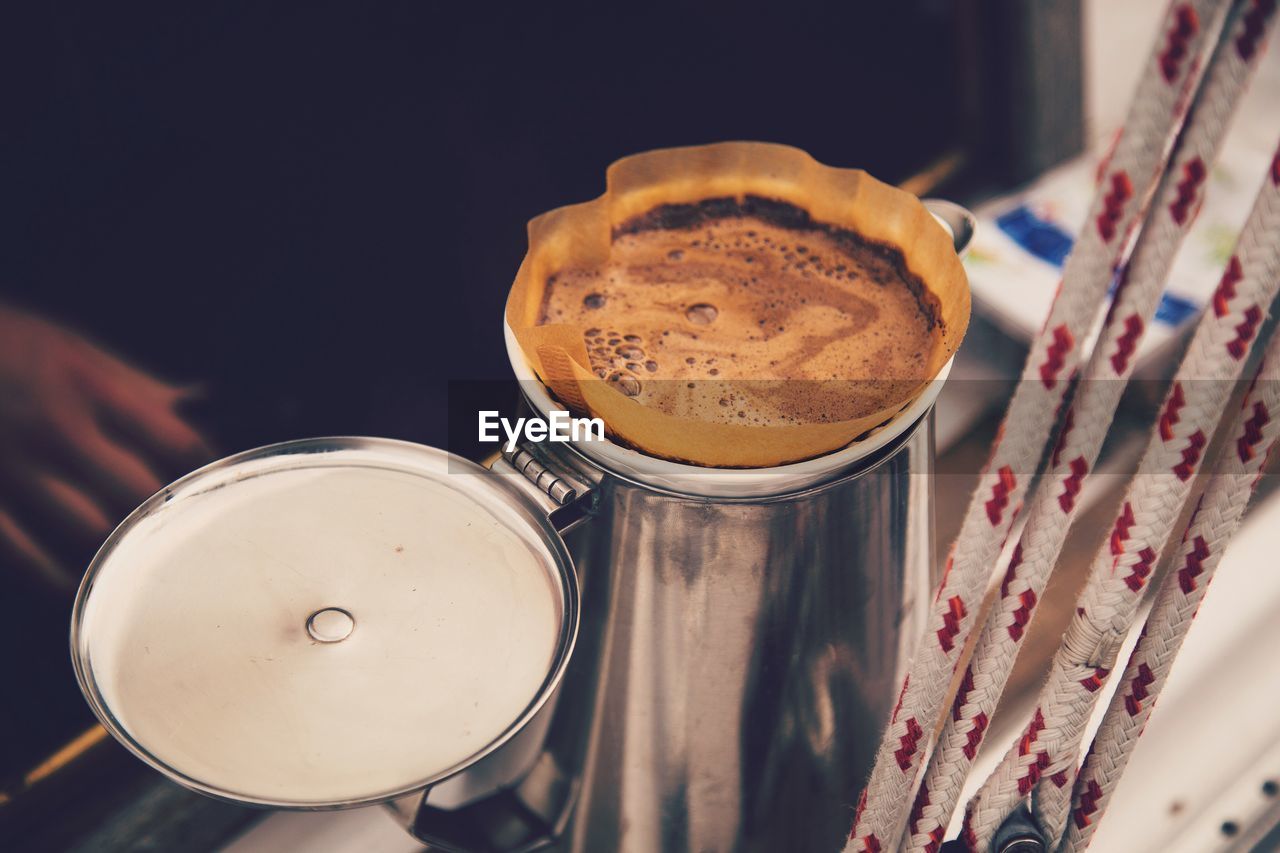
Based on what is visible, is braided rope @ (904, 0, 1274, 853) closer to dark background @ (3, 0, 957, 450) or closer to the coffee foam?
the coffee foam

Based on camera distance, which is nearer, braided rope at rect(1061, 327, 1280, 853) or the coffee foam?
braided rope at rect(1061, 327, 1280, 853)

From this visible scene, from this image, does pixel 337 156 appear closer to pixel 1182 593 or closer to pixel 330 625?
pixel 330 625

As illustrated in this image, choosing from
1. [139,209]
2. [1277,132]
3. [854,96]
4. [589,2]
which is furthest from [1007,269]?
[139,209]

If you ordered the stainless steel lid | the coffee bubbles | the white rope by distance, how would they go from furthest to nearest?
the coffee bubbles → the stainless steel lid → the white rope

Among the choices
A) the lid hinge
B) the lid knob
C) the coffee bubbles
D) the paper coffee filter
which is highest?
the paper coffee filter

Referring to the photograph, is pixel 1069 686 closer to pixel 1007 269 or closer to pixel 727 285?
pixel 727 285

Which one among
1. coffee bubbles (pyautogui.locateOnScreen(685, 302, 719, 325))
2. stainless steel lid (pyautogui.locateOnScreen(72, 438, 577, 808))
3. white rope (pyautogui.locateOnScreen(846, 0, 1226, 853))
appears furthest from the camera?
coffee bubbles (pyautogui.locateOnScreen(685, 302, 719, 325))

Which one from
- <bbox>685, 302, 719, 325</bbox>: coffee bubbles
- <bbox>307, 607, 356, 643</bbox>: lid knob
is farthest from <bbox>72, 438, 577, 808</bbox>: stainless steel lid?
<bbox>685, 302, 719, 325</bbox>: coffee bubbles
